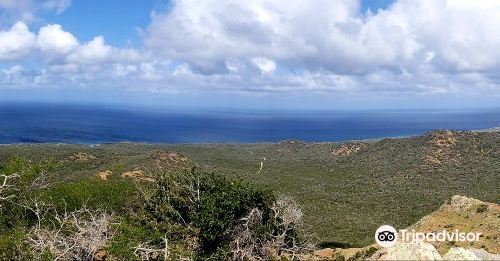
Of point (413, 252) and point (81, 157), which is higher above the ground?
point (413, 252)

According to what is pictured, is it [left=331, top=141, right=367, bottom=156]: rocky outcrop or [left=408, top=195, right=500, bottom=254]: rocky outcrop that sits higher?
[left=408, top=195, right=500, bottom=254]: rocky outcrop

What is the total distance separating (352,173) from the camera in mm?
88812

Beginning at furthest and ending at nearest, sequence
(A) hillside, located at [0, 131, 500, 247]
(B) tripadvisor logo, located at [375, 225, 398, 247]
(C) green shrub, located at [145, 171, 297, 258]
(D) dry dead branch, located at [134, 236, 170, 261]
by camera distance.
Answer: (A) hillside, located at [0, 131, 500, 247], (C) green shrub, located at [145, 171, 297, 258], (D) dry dead branch, located at [134, 236, 170, 261], (B) tripadvisor logo, located at [375, 225, 398, 247]

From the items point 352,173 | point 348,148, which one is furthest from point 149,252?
point 348,148

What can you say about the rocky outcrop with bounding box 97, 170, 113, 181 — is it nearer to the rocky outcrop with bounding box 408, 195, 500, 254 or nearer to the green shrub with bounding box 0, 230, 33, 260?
the green shrub with bounding box 0, 230, 33, 260

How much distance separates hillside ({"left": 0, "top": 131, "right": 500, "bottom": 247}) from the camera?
165 ft

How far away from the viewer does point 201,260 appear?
901 inches

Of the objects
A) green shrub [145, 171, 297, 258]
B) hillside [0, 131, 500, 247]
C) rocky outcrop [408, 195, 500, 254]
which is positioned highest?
green shrub [145, 171, 297, 258]

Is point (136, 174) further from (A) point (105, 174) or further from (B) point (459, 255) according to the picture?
(B) point (459, 255)

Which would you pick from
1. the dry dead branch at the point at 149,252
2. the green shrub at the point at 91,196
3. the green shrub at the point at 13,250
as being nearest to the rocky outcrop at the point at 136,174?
the green shrub at the point at 91,196

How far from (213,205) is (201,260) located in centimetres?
293

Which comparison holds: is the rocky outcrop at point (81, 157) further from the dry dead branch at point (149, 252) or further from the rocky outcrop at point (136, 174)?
the dry dead branch at point (149, 252)

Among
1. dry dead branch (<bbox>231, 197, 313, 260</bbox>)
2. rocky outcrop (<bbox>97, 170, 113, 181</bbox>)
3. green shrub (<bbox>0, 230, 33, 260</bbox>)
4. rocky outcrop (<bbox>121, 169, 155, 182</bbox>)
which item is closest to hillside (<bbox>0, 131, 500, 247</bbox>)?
rocky outcrop (<bbox>121, 169, 155, 182</bbox>)

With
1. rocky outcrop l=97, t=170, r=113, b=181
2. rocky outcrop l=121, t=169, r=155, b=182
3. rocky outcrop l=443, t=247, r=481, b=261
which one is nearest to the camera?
rocky outcrop l=443, t=247, r=481, b=261
